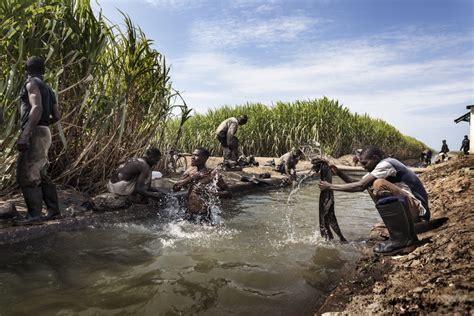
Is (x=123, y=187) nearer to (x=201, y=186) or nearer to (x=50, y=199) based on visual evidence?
(x=50, y=199)

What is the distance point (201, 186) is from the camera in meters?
4.82

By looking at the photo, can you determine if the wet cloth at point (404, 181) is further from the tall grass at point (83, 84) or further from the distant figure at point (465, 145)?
the distant figure at point (465, 145)

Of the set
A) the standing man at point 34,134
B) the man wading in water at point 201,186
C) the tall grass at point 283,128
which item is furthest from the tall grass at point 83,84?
the tall grass at point 283,128

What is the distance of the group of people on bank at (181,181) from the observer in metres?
3.41

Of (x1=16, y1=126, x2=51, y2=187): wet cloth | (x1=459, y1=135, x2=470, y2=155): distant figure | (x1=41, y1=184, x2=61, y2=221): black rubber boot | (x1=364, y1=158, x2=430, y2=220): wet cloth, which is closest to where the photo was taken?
(x1=364, y1=158, x2=430, y2=220): wet cloth

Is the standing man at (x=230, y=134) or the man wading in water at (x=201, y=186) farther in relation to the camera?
the standing man at (x=230, y=134)

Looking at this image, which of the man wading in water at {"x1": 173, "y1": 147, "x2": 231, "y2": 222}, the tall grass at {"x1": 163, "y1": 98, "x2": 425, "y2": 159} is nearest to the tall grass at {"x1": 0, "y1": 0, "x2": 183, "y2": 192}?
the man wading in water at {"x1": 173, "y1": 147, "x2": 231, "y2": 222}

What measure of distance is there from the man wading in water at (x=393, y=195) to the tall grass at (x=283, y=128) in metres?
12.3

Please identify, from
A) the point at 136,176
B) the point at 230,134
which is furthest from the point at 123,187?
the point at 230,134

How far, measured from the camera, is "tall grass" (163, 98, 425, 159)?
16.5m

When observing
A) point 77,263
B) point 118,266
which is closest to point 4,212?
point 77,263

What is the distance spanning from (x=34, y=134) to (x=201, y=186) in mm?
2087

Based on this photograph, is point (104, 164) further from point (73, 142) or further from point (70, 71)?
point (70, 71)

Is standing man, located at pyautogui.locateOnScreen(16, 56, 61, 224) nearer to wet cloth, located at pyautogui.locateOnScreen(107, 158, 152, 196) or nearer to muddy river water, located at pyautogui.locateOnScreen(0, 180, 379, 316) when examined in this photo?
muddy river water, located at pyautogui.locateOnScreen(0, 180, 379, 316)
